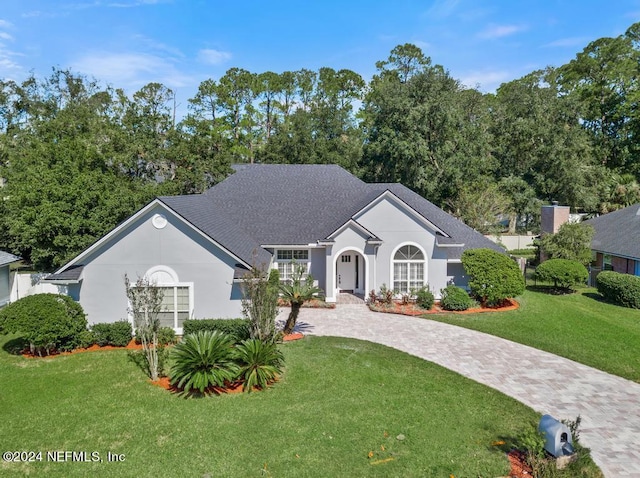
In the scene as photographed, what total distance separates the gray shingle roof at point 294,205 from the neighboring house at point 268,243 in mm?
64

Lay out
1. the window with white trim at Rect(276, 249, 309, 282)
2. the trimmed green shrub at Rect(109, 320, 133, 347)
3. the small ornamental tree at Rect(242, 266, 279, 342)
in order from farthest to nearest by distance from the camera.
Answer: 1. the window with white trim at Rect(276, 249, 309, 282)
2. the trimmed green shrub at Rect(109, 320, 133, 347)
3. the small ornamental tree at Rect(242, 266, 279, 342)

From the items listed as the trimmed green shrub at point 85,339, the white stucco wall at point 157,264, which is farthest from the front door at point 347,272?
the trimmed green shrub at point 85,339

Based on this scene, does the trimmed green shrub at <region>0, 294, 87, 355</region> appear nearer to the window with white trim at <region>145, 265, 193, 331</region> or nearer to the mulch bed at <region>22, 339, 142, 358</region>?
the mulch bed at <region>22, 339, 142, 358</region>

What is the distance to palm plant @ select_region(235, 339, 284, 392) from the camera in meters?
11.8

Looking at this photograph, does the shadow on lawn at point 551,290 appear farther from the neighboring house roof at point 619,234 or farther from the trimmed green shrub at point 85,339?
the trimmed green shrub at point 85,339

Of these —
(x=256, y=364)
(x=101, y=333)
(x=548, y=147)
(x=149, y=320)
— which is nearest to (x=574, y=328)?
(x=256, y=364)

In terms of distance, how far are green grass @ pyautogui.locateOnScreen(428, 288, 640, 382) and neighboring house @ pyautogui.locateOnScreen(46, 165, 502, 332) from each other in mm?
3745

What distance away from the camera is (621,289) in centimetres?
2267

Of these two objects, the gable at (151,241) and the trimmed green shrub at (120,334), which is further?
the gable at (151,241)

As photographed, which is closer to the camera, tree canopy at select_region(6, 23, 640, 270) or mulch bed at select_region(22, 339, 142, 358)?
mulch bed at select_region(22, 339, 142, 358)

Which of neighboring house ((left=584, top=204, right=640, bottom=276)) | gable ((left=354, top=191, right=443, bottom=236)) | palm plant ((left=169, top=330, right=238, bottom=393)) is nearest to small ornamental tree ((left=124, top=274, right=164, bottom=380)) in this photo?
palm plant ((left=169, top=330, right=238, bottom=393))

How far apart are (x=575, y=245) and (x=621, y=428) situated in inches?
768

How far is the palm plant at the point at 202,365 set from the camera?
37.1ft

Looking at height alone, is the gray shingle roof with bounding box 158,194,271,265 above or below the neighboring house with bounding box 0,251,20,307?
above
